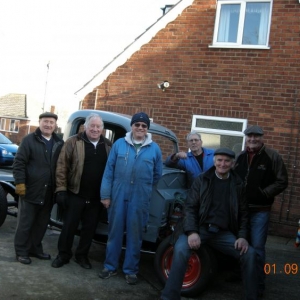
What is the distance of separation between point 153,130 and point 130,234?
1791 millimetres

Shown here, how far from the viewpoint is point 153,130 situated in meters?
5.81

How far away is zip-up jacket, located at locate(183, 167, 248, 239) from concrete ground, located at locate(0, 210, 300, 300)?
2.83 feet

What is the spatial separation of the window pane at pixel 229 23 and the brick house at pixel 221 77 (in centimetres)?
2

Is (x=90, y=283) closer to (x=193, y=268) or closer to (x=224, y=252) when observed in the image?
(x=193, y=268)

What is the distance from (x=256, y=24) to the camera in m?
8.93

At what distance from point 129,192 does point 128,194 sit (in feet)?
0.08

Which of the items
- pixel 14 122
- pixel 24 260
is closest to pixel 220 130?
pixel 24 260

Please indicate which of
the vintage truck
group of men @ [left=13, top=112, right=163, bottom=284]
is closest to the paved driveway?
group of men @ [left=13, top=112, right=163, bottom=284]

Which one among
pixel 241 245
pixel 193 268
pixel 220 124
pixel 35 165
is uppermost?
pixel 220 124

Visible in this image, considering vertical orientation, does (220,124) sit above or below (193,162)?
above

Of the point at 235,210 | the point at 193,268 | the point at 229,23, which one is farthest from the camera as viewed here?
the point at 229,23

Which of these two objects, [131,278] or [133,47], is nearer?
[131,278]

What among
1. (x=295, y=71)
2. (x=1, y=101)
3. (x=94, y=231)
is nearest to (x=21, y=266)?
(x=94, y=231)

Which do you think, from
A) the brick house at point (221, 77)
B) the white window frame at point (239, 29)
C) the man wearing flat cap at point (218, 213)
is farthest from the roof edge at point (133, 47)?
the man wearing flat cap at point (218, 213)
